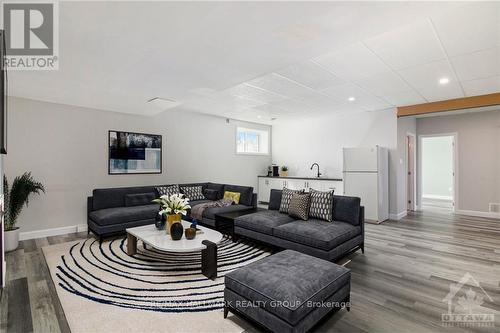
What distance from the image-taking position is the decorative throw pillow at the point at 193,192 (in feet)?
18.0

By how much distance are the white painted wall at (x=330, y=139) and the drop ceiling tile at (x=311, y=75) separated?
2.49 m

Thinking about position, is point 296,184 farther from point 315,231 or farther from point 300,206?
point 315,231

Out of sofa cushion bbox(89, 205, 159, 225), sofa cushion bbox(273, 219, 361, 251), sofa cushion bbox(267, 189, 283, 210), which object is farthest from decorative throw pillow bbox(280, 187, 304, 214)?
sofa cushion bbox(89, 205, 159, 225)

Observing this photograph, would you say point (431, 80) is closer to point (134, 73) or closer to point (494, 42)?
point (494, 42)

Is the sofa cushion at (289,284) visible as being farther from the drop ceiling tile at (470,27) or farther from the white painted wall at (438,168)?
the white painted wall at (438,168)

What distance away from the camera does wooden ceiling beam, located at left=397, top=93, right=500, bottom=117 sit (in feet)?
15.0

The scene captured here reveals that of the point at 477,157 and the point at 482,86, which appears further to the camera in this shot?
the point at 477,157

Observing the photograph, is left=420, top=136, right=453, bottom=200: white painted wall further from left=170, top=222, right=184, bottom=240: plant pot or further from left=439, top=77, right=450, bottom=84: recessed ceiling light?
left=170, top=222, right=184, bottom=240: plant pot

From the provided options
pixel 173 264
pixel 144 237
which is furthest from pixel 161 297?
pixel 144 237

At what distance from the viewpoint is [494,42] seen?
2.71m

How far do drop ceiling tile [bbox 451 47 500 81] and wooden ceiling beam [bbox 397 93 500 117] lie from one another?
49.8 inches

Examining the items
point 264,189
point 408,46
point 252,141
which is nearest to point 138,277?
point 408,46

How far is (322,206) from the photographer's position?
3.63 metres

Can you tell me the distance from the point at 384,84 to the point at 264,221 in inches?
115
